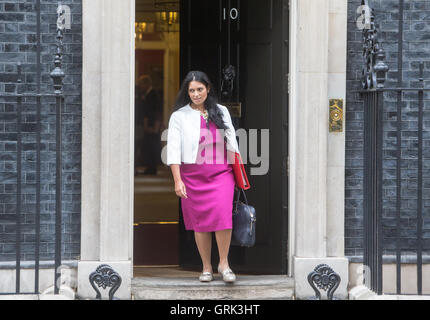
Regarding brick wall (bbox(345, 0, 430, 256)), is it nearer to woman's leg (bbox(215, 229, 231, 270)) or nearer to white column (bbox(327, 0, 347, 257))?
white column (bbox(327, 0, 347, 257))

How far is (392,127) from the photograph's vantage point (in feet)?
22.9


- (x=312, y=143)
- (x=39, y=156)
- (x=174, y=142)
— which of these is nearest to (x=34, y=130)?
(x=39, y=156)

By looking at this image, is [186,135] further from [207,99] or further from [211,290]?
[211,290]

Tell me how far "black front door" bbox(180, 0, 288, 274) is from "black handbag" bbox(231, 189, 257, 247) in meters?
0.80

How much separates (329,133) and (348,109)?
0.32 meters

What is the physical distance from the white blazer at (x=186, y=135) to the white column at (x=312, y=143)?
0.67m

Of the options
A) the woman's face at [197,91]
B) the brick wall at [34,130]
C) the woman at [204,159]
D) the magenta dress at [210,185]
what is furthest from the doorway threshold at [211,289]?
the woman's face at [197,91]

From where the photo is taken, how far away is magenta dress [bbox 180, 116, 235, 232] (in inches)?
258

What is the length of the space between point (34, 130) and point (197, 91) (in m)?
1.52

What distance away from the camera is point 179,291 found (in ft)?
21.6

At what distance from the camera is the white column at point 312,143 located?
6.71 m

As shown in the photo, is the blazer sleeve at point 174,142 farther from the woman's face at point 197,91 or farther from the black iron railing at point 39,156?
the black iron railing at point 39,156

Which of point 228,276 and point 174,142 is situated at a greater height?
point 174,142

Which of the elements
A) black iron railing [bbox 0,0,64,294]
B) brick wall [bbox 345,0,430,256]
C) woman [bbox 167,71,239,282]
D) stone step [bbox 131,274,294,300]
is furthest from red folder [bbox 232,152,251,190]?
black iron railing [bbox 0,0,64,294]
